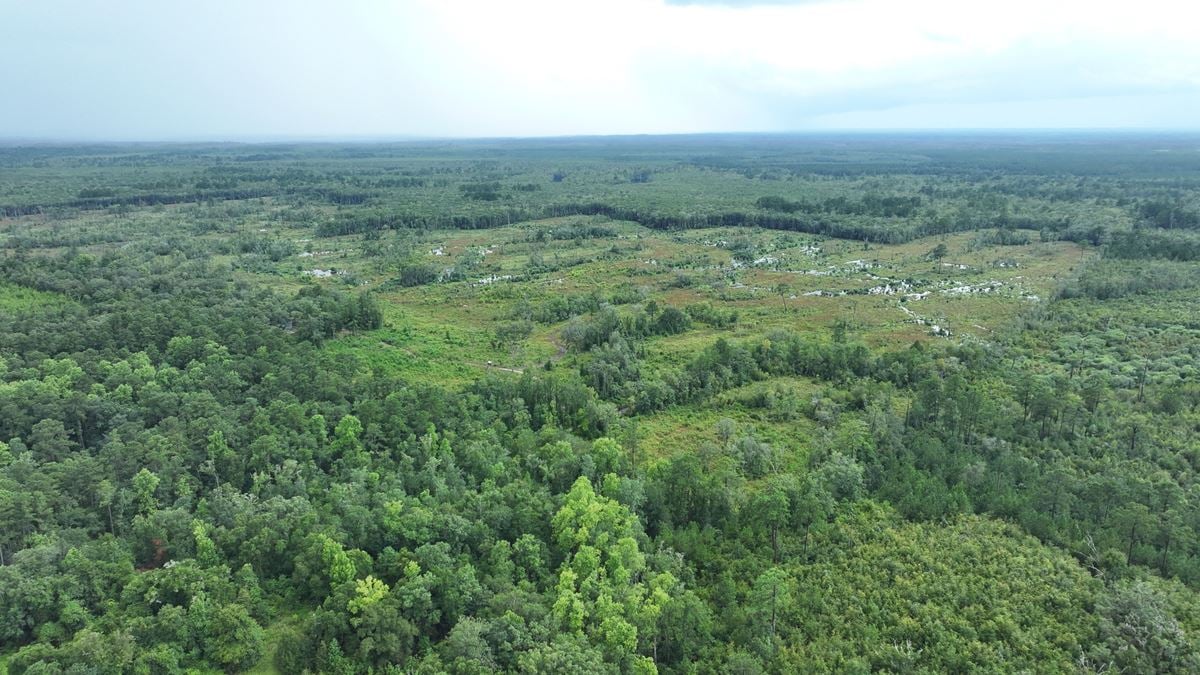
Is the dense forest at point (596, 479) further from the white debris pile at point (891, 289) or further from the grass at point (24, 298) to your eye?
the white debris pile at point (891, 289)

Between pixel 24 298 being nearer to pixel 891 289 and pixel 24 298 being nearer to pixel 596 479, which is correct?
pixel 596 479

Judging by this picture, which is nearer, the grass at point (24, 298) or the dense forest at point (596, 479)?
the dense forest at point (596, 479)

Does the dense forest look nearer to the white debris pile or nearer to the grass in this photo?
the grass

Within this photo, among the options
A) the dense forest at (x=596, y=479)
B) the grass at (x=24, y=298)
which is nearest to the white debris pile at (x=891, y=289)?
the dense forest at (x=596, y=479)

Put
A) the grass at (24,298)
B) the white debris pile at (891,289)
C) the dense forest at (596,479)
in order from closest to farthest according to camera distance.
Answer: the dense forest at (596,479) < the grass at (24,298) < the white debris pile at (891,289)

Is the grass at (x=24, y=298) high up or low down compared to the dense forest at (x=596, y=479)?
up

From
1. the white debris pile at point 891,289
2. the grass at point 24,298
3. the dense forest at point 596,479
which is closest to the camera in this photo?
the dense forest at point 596,479

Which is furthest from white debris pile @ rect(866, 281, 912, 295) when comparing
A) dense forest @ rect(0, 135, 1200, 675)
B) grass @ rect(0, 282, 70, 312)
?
grass @ rect(0, 282, 70, 312)

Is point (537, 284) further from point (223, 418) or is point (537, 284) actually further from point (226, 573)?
point (226, 573)

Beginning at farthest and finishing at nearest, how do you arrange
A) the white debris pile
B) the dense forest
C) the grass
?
the white debris pile → the grass → the dense forest

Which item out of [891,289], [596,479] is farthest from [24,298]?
[891,289]
